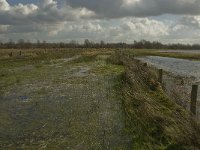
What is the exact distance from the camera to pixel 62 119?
1462 cm

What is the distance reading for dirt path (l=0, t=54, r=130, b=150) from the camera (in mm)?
11414

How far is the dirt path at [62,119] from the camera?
11414 millimetres

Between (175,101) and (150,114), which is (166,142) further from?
(175,101)

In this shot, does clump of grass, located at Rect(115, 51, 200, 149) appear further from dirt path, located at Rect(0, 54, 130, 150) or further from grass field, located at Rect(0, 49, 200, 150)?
dirt path, located at Rect(0, 54, 130, 150)

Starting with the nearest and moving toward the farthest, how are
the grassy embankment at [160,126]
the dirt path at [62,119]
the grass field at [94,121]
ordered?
the grassy embankment at [160,126] → the grass field at [94,121] → the dirt path at [62,119]

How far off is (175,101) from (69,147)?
7.67 m

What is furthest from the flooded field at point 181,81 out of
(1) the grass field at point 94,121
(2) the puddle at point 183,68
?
(1) the grass field at point 94,121

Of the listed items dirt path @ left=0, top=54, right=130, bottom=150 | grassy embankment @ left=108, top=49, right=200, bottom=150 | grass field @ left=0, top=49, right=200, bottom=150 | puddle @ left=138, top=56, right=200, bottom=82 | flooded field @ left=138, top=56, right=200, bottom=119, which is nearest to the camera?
grassy embankment @ left=108, top=49, right=200, bottom=150

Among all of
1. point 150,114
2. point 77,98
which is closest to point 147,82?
point 77,98

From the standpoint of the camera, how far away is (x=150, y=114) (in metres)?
13.3

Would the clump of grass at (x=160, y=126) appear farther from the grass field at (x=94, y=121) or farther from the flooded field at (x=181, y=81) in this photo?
the flooded field at (x=181, y=81)

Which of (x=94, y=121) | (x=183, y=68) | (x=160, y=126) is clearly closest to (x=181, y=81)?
(x=94, y=121)

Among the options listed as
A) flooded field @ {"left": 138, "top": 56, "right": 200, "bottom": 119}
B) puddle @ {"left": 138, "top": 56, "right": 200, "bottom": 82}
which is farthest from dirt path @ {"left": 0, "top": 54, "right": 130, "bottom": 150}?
puddle @ {"left": 138, "top": 56, "right": 200, "bottom": 82}

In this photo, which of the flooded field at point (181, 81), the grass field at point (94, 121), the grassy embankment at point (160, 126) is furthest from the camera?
the flooded field at point (181, 81)
